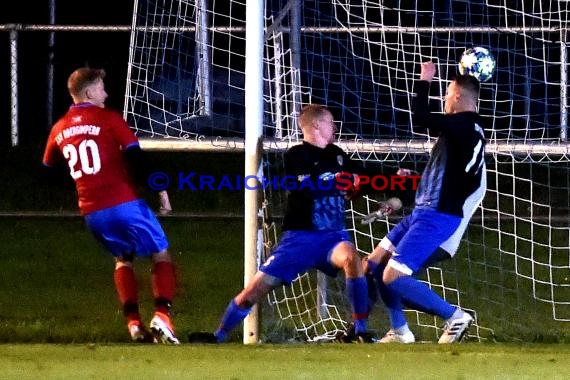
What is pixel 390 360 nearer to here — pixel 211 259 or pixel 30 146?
pixel 211 259

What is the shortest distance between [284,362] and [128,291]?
1523 millimetres

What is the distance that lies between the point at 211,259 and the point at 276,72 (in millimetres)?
3008

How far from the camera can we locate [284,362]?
18.6 ft

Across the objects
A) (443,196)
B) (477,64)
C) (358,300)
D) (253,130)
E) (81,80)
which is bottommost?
(358,300)

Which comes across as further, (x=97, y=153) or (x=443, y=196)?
(x=97, y=153)

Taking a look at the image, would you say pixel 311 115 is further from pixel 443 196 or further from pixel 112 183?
pixel 112 183

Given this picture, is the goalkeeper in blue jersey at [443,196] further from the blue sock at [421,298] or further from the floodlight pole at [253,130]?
the floodlight pole at [253,130]

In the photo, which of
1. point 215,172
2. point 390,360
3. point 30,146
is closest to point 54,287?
point 390,360

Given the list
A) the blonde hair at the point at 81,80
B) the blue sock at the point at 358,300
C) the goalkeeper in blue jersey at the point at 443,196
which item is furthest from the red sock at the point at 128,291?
the goalkeeper in blue jersey at the point at 443,196

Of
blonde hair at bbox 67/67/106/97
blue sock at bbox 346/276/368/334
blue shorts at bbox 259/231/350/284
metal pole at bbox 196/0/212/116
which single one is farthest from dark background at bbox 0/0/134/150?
blue sock at bbox 346/276/368/334

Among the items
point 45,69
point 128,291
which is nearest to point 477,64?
point 128,291

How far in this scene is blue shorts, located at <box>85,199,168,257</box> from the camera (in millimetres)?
6879

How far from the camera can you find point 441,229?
6703mm

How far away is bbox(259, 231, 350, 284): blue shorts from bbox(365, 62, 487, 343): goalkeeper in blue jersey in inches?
13.7
